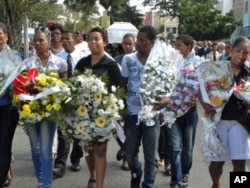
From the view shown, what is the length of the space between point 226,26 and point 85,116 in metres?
42.2

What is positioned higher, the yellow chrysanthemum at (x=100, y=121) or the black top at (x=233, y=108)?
the black top at (x=233, y=108)

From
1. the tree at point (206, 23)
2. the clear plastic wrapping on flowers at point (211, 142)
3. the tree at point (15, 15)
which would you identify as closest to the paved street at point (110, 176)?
the clear plastic wrapping on flowers at point (211, 142)

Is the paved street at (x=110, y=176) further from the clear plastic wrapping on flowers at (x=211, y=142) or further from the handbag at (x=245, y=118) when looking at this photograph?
the handbag at (x=245, y=118)

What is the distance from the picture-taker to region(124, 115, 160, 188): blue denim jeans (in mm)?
4973

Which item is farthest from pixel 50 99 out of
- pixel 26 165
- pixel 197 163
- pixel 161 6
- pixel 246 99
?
pixel 161 6

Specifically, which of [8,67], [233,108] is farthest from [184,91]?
[8,67]

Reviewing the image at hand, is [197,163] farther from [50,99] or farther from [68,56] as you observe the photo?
[50,99]

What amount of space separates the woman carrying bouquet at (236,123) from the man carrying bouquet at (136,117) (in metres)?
0.64

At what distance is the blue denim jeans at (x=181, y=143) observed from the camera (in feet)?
18.1

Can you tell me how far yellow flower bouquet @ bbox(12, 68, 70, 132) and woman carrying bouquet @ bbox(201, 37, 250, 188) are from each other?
151cm

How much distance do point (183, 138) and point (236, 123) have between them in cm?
123

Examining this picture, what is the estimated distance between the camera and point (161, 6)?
2768 inches

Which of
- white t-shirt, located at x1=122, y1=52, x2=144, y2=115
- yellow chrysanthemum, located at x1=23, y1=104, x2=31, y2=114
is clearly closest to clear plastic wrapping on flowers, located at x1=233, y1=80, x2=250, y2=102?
white t-shirt, located at x1=122, y1=52, x2=144, y2=115

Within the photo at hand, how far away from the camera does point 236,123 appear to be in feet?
15.1
